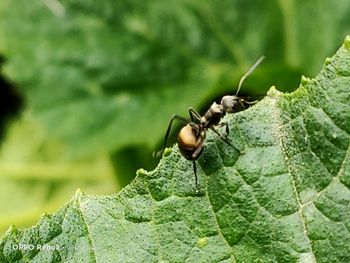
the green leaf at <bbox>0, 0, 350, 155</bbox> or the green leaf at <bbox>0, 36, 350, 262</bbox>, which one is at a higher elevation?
the green leaf at <bbox>0, 0, 350, 155</bbox>

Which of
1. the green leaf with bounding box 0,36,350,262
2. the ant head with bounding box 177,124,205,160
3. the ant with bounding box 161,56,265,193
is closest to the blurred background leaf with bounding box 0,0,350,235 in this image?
the ant with bounding box 161,56,265,193

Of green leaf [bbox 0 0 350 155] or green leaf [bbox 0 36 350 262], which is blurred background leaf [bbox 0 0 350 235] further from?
green leaf [bbox 0 36 350 262]

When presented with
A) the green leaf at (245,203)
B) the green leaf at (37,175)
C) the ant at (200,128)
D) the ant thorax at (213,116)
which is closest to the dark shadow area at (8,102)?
the green leaf at (37,175)

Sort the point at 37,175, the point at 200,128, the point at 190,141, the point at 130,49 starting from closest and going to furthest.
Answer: the point at 190,141 < the point at 200,128 < the point at 130,49 < the point at 37,175

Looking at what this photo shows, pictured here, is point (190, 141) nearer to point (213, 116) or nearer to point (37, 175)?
point (213, 116)

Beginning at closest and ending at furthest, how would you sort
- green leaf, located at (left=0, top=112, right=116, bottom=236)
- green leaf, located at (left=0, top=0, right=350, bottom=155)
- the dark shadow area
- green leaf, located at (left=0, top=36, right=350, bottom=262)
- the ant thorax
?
green leaf, located at (left=0, top=36, right=350, bottom=262), the ant thorax, green leaf, located at (left=0, top=0, right=350, bottom=155), green leaf, located at (left=0, top=112, right=116, bottom=236), the dark shadow area

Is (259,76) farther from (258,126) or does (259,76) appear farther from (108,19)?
(258,126)

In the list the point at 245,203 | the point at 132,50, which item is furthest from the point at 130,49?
the point at 245,203
